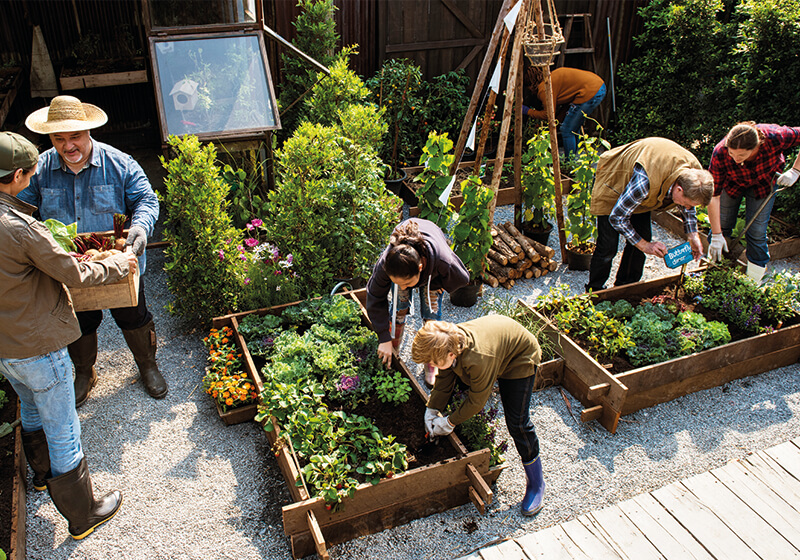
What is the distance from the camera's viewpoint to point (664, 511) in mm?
3383

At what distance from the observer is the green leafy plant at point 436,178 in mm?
5602

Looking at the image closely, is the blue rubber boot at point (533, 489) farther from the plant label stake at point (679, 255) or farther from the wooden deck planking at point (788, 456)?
the plant label stake at point (679, 255)

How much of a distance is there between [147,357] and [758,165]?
218 inches

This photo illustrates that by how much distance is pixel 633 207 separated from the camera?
4.78m

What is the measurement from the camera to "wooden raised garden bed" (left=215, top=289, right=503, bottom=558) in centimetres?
324

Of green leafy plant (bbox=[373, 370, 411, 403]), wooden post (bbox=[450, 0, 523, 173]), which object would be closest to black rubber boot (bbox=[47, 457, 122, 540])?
green leafy plant (bbox=[373, 370, 411, 403])

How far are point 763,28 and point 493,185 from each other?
14.4ft

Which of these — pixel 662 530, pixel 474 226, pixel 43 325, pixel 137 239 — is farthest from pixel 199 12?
pixel 662 530

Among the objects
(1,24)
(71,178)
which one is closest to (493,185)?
(71,178)

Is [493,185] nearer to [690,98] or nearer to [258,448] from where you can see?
[258,448]

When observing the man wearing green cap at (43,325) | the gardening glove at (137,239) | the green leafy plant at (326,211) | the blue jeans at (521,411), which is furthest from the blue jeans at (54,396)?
the blue jeans at (521,411)

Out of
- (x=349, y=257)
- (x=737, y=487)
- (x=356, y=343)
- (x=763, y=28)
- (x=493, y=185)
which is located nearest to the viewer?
(x=737, y=487)

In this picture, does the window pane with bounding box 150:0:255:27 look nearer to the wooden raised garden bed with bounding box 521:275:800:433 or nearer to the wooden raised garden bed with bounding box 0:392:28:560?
the wooden raised garden bed with bounding box 0:392:28:560

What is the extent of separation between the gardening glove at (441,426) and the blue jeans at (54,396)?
206 cm
